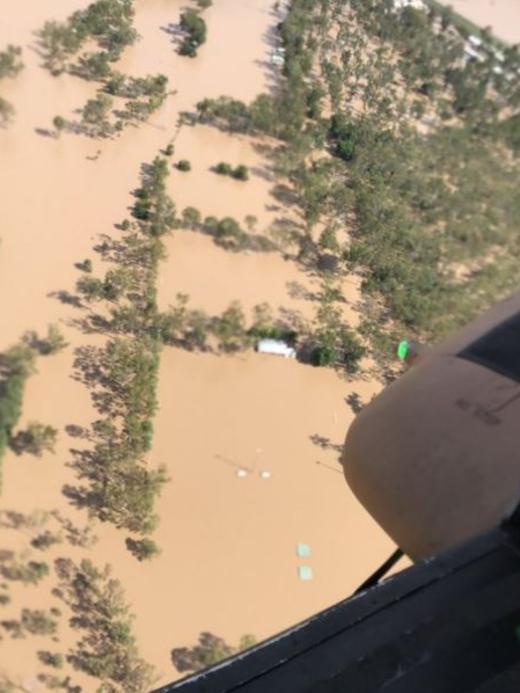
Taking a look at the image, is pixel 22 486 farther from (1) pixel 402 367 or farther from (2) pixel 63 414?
(1) pixel 402 367

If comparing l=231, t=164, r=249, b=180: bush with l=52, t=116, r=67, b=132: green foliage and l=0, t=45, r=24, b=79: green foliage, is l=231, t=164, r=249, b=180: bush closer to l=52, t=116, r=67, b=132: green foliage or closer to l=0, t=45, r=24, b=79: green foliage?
l=52, t=116, r=67, b=132: green foliage

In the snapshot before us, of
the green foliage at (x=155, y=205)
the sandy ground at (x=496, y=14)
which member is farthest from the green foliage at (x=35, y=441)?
the sandy ground at (x=496, y=14)

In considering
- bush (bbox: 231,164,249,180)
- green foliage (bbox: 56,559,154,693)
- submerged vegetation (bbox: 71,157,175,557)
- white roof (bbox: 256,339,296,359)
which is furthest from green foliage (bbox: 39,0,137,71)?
green foliage (bbox: 56,559,154,693)

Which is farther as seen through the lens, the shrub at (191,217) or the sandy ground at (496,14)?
the sandy ground at (496,14)

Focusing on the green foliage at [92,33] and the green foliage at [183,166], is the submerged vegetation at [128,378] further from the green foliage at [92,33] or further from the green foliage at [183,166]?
the green foliage at [92,33]

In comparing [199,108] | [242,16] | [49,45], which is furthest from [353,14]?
[49,45]

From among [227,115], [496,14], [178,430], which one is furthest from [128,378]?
[496,14]
